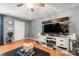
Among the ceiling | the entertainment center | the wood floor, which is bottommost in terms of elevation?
the wood floor

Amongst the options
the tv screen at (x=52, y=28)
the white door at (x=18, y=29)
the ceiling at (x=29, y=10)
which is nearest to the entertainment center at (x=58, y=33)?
the tv screen at (x=52, y=28)

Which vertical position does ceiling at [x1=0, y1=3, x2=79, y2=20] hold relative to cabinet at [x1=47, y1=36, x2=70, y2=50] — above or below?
above

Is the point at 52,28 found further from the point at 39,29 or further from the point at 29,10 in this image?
the point at 29,10

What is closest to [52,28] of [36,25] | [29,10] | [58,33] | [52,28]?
[52,28]

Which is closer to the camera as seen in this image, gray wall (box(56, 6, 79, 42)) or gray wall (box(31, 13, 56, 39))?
gray wall (box(56, 6, 79, 42))

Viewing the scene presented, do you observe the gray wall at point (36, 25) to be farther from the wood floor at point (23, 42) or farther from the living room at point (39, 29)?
the wood floor at point (23, 42)

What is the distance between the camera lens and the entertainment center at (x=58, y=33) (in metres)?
1.53

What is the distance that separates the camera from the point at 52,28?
1.60 m

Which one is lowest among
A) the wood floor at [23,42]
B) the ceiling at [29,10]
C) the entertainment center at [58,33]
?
the wood floor at [23,42]

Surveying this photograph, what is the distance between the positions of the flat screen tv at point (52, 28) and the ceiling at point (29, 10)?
0.19 meters

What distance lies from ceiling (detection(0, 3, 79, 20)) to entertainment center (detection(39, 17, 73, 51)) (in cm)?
15

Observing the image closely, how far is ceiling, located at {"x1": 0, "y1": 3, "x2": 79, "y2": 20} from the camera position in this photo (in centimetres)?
153

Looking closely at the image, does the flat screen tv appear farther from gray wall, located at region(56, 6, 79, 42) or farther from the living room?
gray wall, located at region(56, 6, 79, 42)

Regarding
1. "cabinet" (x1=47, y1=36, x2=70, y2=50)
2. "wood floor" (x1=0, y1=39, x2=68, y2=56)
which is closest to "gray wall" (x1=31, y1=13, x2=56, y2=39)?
"wood floor" (x1=0, y1=39, x2=68, y2=56)
